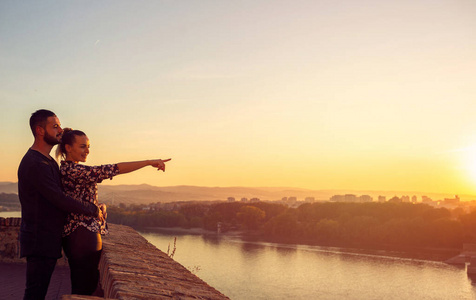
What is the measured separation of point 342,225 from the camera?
75500 millimetres

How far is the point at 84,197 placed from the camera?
2.55 metres

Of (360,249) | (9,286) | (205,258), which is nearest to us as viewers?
(9,286)

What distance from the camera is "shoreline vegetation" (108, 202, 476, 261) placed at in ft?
211

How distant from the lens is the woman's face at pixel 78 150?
8.35 feet

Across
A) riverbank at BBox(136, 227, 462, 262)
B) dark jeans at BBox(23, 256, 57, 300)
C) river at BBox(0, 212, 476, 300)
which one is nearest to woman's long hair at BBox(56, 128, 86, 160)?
dark jeans at BBox(23, 256, 57, 300)

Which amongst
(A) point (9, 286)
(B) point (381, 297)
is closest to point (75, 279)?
(A) point (9, 286)

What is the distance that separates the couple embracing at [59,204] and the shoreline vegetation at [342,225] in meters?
63.4

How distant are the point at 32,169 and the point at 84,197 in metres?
0.33

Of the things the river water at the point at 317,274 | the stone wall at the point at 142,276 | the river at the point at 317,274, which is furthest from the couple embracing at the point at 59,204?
the river at the point at 317,274

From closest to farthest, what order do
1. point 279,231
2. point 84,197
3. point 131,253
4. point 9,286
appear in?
point 84,197
point 131,253
point 9,286
point 279,231

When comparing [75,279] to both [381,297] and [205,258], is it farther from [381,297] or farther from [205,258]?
[205,258]

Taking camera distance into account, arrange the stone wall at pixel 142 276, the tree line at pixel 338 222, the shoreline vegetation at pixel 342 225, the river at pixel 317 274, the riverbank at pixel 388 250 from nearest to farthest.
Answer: the stone wall at pixel 142 276
the river at pixel 317 274
the riverbank at pixel 388 250
the shoreline vegetation at pixel 342 225
the tree line at pixel 338 222

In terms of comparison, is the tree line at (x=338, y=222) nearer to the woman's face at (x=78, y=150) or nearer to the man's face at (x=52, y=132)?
the woman's face at (x=78, y=150)

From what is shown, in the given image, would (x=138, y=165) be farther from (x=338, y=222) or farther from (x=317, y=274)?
(x=338, y=222)
